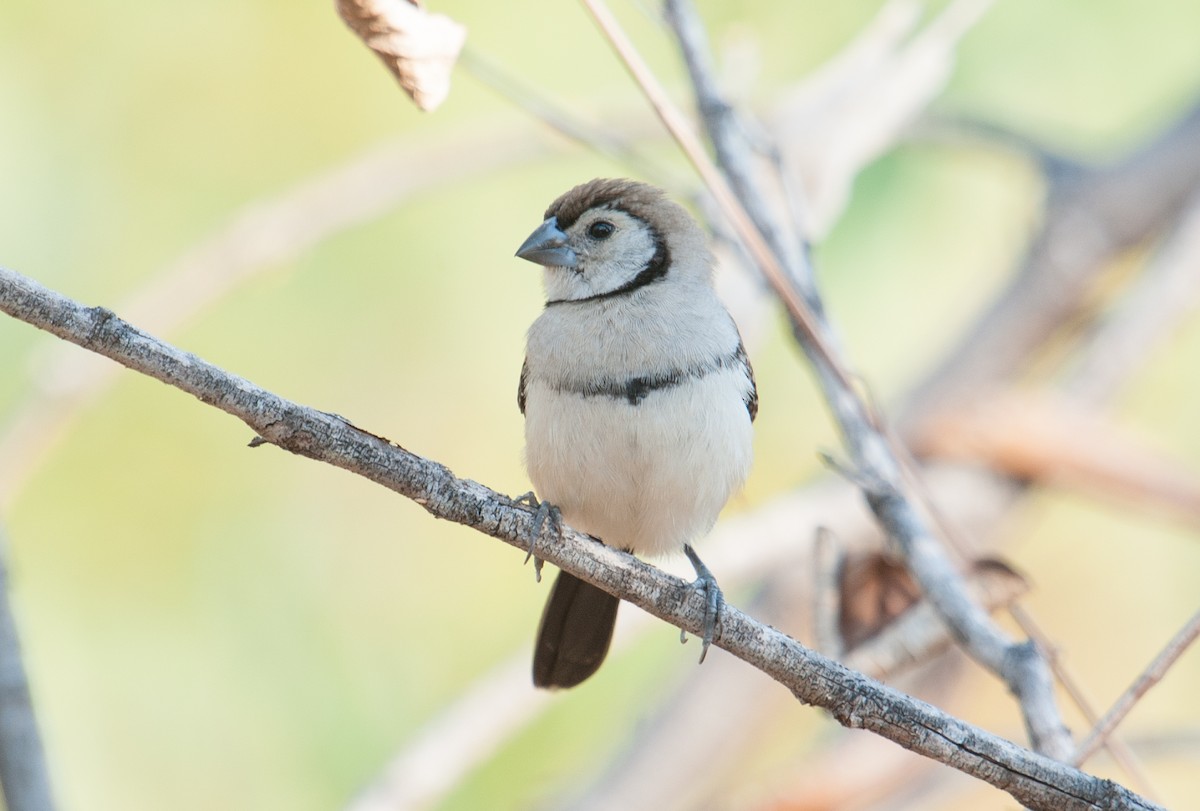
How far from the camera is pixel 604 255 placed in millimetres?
3289

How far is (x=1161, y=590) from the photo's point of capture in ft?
16.3

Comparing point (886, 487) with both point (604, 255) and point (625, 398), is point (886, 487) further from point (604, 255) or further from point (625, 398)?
point (604, 255)

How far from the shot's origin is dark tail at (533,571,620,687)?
312cm

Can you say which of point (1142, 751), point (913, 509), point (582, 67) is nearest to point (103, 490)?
point (582, 67)

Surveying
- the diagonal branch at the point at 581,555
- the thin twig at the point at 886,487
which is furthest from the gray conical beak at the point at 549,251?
the diagonal branch at the point at 581,555

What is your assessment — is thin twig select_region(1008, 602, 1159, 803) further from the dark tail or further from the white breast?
the dark tail

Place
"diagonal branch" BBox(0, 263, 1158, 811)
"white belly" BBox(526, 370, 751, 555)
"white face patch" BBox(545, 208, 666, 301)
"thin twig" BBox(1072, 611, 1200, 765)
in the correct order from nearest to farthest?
"diagonal branch" BBox(0, 263, 1158, 811), "thin twig" BBox(1072, 611, 1200, 765), "white belly" BBox(526, 370, 751, 555), "white face patch" BBox(545, 208, 666, 301)

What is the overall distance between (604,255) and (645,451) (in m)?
0.64

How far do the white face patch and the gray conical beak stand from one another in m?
0.02

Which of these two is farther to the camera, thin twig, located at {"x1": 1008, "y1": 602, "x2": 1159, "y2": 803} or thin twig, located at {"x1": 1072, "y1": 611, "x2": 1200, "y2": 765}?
thin twig, located at {"x1": 1008, "y1": 602, "x2": 1159, "y2": 803}

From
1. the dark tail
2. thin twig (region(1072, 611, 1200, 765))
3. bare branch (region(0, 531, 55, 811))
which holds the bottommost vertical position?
thin twig (region(1072, 611, 1200, 765))

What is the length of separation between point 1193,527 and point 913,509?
1.07 metres

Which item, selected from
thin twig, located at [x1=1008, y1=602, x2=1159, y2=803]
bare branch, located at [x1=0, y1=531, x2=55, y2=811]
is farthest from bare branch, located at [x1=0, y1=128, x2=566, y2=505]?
thin twig, located at [x1=1008, y1=602, x2=1159, y2=803]

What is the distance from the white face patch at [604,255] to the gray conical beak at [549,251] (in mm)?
16
